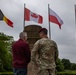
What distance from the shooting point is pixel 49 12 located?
103 feet

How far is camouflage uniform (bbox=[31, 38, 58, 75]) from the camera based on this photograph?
286 inches

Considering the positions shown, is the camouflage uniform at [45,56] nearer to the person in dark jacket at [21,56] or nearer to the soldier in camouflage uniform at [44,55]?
the soldier in camouflage uniform at [44,55]

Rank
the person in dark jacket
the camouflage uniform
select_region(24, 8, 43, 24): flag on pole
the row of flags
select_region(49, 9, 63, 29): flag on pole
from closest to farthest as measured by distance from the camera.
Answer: the camouflage uniform < the person in dark jacket < select_region(49, 9, 63, 29): flag on pole < the row of flags < select_region(24, 8, 43, 24): flag on pole

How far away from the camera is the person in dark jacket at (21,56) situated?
802 cm

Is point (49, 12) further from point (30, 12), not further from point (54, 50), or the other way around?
point (54, 50)

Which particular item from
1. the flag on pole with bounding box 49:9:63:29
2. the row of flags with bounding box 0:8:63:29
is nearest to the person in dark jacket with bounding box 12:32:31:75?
the flag on pole with bounding box 49:9:63:29

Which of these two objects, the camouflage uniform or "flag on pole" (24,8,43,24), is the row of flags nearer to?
"flag on pole" (24,8,43,24)

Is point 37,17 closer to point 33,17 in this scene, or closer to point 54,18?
point 33,17

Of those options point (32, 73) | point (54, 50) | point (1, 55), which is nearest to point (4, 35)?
point (1, 55)

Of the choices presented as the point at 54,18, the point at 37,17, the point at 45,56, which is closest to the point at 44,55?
the point at 45,56

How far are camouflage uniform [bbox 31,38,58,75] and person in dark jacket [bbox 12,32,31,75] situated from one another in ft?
2.25

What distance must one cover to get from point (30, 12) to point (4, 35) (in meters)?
30.2

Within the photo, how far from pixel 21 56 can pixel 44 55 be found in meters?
0.88

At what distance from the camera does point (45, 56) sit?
7359 mm
